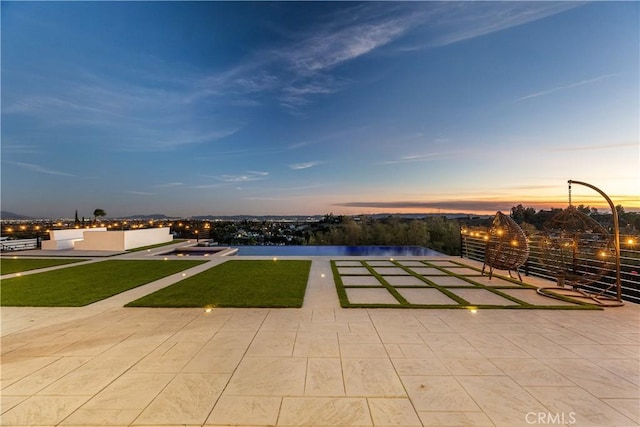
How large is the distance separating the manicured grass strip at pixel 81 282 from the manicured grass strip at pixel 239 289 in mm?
1088

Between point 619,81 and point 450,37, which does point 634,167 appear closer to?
point 619,81

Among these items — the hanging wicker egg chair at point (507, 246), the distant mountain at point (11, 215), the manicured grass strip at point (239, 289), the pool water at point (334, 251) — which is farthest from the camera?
the distant mountain at point (11, 215)

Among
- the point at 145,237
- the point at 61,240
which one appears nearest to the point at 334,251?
the point at 145,237

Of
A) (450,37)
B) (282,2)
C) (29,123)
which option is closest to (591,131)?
(450,37)

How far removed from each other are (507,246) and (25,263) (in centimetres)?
1437

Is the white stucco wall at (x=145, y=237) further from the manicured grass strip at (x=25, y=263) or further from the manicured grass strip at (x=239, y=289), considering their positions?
the manicured grass strip at (x=239, y=289)

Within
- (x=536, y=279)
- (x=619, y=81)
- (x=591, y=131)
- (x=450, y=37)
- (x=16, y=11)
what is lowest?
(x=536, y=279)

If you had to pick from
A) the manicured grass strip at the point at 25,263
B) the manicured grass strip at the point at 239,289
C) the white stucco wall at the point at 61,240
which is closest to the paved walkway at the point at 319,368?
the manicured grass strip at the point at 239,289

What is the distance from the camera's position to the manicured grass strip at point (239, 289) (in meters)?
5.13

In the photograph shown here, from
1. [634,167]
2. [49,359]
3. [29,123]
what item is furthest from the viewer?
[29,123]

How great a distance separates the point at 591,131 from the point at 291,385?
14182 millimetres

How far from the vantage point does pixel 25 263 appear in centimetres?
935

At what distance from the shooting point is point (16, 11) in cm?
964

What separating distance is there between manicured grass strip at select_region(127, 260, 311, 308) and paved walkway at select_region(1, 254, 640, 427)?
1.79 feet
